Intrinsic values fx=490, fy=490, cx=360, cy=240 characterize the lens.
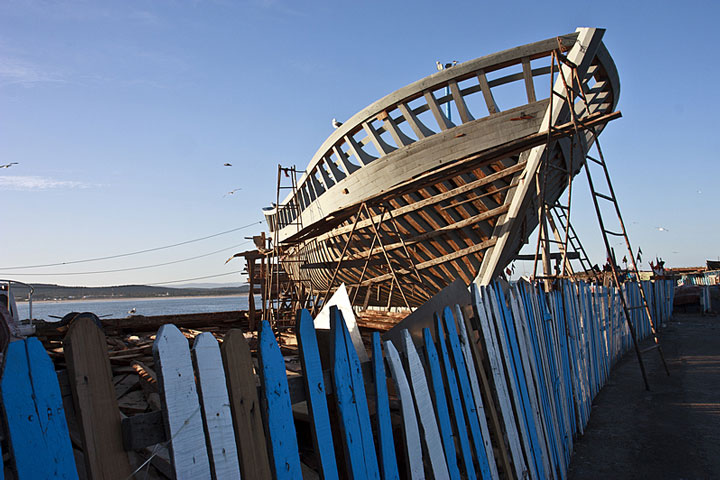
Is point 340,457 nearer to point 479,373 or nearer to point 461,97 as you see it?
point 479,373

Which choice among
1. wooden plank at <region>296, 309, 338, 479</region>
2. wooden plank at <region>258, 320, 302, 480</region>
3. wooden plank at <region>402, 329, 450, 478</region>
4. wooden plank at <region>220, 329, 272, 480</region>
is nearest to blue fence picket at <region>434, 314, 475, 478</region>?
wooden plank at <region>402, 329, 450, 478</region>

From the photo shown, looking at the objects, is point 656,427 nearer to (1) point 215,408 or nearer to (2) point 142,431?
(1) point 215,408

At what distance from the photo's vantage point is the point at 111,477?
131 centimetres

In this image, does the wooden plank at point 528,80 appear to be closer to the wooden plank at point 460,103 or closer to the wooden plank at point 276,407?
the wooden plank at point 460,103

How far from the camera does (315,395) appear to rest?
173 cm

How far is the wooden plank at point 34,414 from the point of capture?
119cm

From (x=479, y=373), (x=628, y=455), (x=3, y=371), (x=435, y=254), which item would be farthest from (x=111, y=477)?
(x=435, y=254)

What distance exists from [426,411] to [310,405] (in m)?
0.71

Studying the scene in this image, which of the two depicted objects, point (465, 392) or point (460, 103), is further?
point (460, 103)

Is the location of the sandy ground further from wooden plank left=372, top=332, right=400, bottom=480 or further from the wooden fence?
wooden plank left=372, top=332, right=400, bottom=480

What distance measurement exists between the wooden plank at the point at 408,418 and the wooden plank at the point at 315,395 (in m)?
0.40

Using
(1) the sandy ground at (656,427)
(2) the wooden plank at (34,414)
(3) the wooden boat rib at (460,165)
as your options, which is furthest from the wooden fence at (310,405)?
(3) the wooden boat rib at (460,165)

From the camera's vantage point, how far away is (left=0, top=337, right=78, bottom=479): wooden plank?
119 centimetres

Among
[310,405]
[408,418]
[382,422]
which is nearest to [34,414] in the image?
[310,405]
